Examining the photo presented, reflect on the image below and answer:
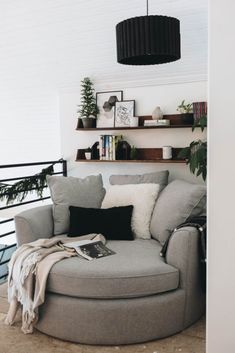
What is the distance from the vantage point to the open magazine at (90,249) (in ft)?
8.21

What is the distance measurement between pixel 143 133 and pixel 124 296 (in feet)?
6.38

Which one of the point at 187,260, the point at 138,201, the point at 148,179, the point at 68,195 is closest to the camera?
the point at 187,260

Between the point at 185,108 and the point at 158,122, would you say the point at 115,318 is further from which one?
the point at 185,108

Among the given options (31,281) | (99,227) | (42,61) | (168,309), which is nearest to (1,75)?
(42,61)

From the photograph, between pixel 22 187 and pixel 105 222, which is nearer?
pixel 105 222

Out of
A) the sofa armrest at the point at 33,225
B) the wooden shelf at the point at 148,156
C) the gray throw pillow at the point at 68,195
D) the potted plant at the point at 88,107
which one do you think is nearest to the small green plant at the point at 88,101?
the potted plant at the point at 88,107

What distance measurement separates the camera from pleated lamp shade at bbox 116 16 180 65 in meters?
2.42

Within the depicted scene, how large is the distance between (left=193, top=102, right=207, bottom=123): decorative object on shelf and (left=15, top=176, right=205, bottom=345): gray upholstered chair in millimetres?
1308

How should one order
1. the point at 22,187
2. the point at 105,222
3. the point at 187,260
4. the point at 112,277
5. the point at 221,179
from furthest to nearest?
the point at 22,187, the point at 105,222, the point at 187,260, the point at 112,277, the point at 221,179

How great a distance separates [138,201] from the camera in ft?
9.91

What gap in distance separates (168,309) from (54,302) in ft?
2.32

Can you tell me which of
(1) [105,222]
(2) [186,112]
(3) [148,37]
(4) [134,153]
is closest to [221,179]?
(3) [148,37]

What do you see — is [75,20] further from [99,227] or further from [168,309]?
[168,309]

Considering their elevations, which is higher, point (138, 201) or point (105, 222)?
point (138, 201)
